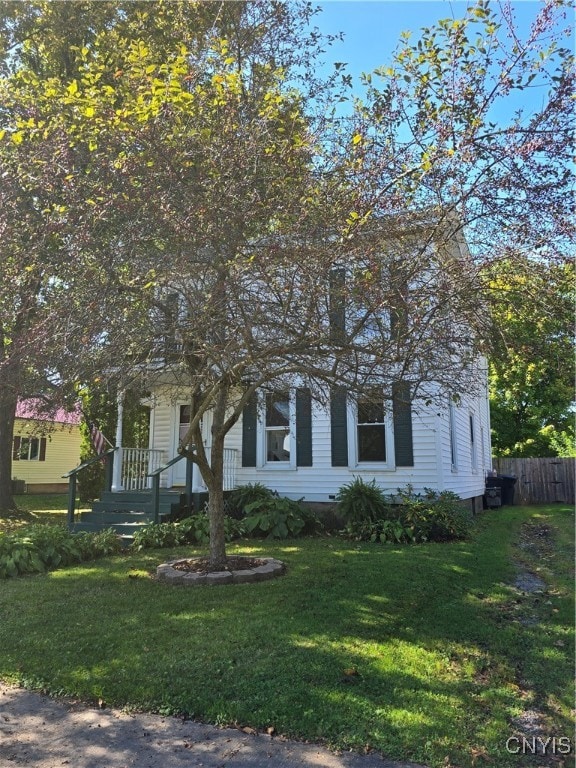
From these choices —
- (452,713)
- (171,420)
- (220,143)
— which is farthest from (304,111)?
(171,420)

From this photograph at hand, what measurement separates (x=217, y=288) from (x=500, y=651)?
158 inches

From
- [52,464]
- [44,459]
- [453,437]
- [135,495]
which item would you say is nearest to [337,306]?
[135,495]

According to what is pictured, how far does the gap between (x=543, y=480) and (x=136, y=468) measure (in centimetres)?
1519

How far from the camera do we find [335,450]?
486 inches

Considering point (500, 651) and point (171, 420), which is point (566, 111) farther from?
point (171, 420)

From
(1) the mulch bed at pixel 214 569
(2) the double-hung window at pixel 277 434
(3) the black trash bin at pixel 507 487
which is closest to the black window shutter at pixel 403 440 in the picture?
(2) the double-hung window at pixel 277 434

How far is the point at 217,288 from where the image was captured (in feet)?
16.7

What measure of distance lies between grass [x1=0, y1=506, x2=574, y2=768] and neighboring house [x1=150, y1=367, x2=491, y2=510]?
390cm

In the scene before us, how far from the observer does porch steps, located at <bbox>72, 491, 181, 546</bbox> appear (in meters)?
10.4

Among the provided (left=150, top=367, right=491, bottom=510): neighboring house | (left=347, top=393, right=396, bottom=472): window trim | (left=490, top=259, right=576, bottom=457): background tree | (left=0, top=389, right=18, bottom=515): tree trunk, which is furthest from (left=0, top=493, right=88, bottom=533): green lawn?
(left=490, top=259, right=576, bottom=457): background tree

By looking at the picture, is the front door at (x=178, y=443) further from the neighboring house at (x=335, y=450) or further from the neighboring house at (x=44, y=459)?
the neighboring house at (x=44, y=459)

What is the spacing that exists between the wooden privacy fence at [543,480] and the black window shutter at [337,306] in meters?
17.1

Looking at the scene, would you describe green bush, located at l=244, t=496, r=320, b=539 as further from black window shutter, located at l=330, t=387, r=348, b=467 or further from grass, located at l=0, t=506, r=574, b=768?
grass, located at l=0, t=506, r=574, b=768

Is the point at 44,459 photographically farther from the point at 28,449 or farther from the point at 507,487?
the point at 507,487
